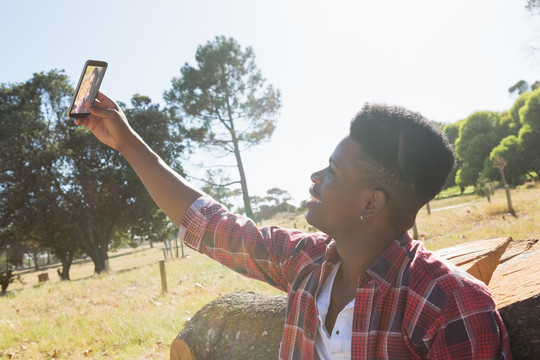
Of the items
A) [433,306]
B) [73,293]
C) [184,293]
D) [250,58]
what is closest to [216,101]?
[250,58]

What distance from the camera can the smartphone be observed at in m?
2.06

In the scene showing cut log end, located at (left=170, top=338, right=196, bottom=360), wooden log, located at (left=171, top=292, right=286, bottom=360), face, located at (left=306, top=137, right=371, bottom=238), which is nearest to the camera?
face, located at (left=306, top=137, right=371, bottom=238)

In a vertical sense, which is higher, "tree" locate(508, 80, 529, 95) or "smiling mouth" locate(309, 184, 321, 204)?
"tree" locate(508, 80, 529, 95)

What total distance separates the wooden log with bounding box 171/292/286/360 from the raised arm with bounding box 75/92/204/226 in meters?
1.71

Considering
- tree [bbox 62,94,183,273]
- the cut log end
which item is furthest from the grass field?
tree [bbox 62,94,183,273]

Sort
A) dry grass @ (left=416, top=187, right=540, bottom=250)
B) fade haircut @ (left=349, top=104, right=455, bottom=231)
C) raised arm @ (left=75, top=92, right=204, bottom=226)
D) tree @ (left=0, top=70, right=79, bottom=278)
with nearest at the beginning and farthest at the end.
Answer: fade haircut @ (left=349, top=104, right=455, bottom=231) < raised arm @ (left=75, top=92, right=204, bottom=226) < dry grass @ (left=416, top=187, right=540, bottom=250) < tree @ (left=0, top=70, right=79, bottom=278)

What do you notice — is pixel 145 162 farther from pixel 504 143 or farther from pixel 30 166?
pixel 504 143

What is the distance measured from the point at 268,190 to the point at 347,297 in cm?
7079

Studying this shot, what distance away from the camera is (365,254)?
1.55 metres

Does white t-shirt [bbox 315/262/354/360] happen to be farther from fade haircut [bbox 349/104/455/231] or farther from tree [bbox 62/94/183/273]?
tree [bbox 62/94/183/273]

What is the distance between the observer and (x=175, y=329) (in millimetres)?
5688

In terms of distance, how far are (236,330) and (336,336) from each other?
7.28 feet

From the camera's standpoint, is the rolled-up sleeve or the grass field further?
the grass field

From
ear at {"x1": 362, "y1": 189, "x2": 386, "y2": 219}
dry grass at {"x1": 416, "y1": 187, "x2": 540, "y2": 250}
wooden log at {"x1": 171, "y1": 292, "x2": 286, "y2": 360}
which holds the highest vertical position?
ear at {"x1": 362, "y1": 189, "x2": 386, "y2": 219}
